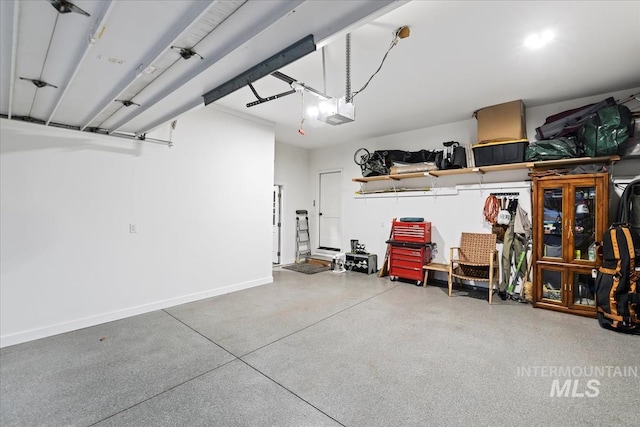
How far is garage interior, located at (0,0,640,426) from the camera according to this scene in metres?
1.75

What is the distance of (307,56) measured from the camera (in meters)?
2.73

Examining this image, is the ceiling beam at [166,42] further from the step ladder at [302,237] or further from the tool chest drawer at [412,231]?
the step ladder at [302,237]

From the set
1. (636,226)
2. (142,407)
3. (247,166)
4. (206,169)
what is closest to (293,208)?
(247,166)

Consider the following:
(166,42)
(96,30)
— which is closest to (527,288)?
(166,42)

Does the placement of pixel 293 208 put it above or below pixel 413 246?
above

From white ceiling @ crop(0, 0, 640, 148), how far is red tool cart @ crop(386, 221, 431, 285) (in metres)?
2.07

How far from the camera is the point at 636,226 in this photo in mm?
3289

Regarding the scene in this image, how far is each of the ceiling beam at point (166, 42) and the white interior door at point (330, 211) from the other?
511cm

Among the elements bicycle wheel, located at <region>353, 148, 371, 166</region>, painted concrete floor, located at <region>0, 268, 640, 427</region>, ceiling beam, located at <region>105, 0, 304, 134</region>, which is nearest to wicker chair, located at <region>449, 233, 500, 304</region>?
painted concrete floor, located at <region>0, 268, 640, 427</region>

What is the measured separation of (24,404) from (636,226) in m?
6.16

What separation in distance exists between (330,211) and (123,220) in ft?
14.9

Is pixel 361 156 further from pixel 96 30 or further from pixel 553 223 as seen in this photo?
pixel 96 30

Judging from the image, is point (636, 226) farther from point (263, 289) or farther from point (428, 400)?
point (263, 289)

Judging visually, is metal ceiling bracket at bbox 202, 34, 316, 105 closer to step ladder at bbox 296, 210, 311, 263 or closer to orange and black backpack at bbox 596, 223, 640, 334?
orange and black backpack at bbox 596, 223, 640, 334
